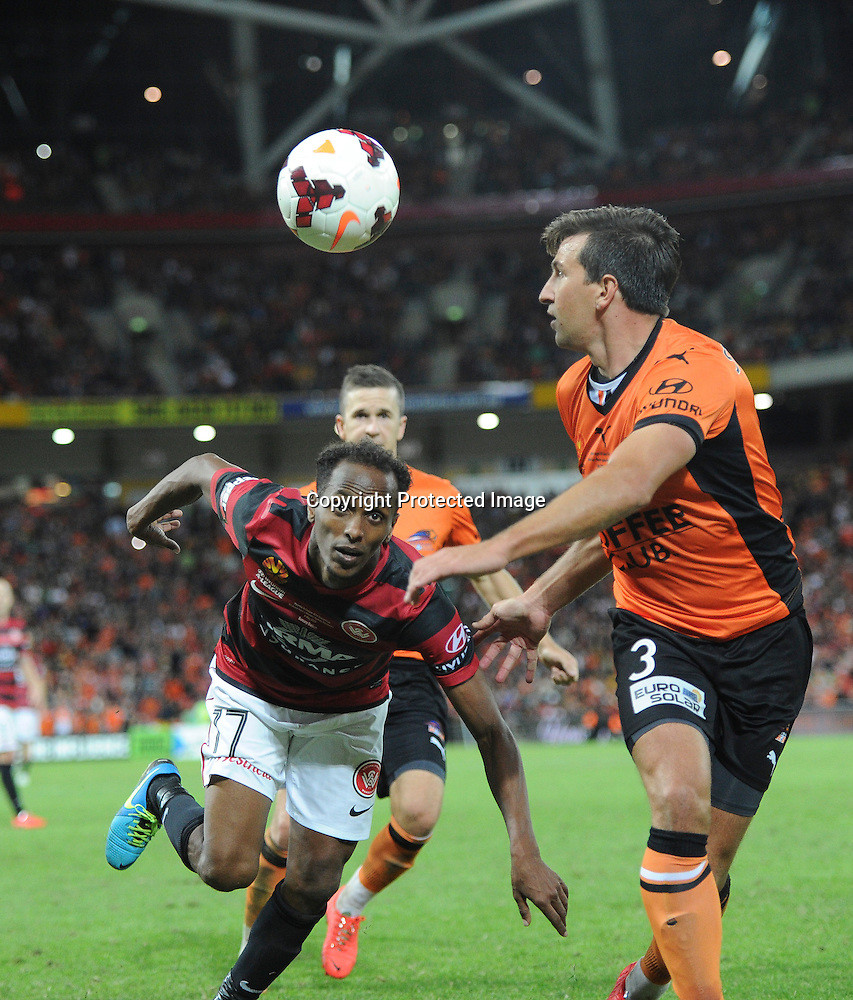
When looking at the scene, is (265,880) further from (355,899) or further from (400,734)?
(400,734)

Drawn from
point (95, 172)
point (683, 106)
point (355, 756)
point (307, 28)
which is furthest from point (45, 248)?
point (355, 756)

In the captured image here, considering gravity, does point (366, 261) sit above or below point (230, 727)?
above

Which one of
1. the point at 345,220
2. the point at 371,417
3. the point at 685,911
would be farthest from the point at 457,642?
the point at 345,220

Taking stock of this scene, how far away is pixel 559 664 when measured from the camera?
463 cm

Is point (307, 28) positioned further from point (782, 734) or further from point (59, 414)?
point (782, 734)

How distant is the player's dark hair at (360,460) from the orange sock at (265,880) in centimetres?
Result: 203

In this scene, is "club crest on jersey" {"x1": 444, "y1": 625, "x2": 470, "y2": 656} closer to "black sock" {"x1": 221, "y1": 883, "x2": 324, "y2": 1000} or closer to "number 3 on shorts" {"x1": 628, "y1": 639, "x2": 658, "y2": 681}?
"number 3 on shorts" {"x1": 628, "y1": 639, "x2": 658, "y2": 681}

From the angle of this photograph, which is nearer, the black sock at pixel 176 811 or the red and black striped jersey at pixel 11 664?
the black sock at pixel 176 811

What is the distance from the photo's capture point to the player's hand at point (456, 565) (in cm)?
301

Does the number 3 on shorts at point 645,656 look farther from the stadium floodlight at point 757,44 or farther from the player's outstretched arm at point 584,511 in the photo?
the stadium floodlight at point 757,44

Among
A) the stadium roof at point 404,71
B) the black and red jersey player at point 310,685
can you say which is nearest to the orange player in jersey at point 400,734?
the black and red jersey player at point 310,685

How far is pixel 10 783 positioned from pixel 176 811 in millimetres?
6839

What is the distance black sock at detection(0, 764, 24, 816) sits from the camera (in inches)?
416

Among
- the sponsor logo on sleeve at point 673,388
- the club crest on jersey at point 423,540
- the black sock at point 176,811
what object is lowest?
the black sock at point 176,811
